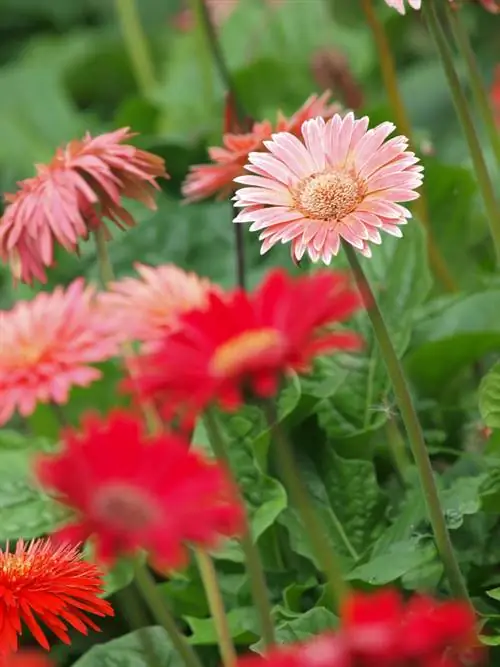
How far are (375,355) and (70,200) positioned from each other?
29 centimetres

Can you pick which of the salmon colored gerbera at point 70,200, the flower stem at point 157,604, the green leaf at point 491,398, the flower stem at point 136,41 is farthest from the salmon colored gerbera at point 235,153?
the flower stem at point 136,41

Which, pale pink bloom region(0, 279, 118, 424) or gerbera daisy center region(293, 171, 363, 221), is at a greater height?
gerbera daisy center region(293, 171, 363, 221)

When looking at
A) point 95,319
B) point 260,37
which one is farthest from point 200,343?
point 260,37

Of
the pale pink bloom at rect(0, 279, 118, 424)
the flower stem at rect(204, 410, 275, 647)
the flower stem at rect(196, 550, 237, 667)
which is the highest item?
the pale pink bloom at rect(0, 279, 118, 424)

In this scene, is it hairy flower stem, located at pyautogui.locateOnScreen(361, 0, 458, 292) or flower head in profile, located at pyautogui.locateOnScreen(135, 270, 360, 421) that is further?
hairy flower stem, located at pyautogui.locateOnScreen(361, 0, 458, 292)

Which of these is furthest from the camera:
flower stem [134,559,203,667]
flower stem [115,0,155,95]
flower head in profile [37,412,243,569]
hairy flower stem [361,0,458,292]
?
flower stem [115,0,155,95]

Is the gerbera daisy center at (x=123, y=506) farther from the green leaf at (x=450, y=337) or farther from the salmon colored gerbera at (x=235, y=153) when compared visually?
the green leaf at (x=450, y=337)

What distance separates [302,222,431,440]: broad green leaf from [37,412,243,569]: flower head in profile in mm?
403

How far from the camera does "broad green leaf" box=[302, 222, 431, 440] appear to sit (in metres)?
0.74

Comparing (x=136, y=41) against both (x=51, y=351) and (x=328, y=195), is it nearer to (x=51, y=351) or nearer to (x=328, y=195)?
(x=328, y=195)

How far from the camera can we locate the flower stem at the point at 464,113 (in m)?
0.60

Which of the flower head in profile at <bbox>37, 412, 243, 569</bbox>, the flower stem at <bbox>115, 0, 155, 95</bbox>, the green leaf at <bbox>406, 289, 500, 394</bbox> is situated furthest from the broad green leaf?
the flower stem at <bbox>115, 0, 155, 95</bbox>

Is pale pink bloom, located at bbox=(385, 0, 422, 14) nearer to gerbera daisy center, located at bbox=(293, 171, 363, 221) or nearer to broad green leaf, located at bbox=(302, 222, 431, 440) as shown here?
gerbera daisy center, located at bbox=(293, 171, 363, 221)

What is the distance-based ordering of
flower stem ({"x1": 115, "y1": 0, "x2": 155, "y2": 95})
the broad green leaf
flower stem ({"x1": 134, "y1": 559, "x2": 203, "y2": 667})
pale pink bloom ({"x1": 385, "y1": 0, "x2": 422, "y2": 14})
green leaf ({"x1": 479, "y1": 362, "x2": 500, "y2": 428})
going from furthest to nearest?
flower stem ({"x1": 115, "y1": 0, "x2": 155, "y2": 95}), the broad green leaf, green leaf ({"x1": 479, "y1": 362, "x2": 500, "y2": 428}), pale pink bloom ({"x1": 385, "y1": 0, "x2": 422, "y2": 14}), flower stem ({"x1": 134, "y1": 559, "x2": 203, "y2": 667})
